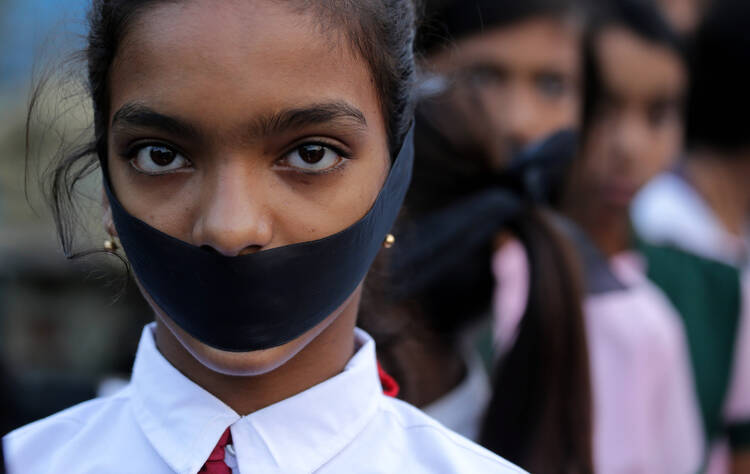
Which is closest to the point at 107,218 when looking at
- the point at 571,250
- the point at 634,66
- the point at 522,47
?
the point at 571,250

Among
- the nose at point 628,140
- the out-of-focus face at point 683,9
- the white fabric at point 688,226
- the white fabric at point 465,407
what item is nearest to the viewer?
the white fabric at point 465,407

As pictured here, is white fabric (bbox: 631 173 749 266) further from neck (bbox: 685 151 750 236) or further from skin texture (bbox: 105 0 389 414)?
skin texture (bbox: 105 0 389 414)

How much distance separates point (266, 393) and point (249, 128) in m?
0.53

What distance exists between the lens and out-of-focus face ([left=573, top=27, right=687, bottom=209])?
12.4 feet

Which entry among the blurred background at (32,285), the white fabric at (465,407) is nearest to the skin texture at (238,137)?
the white fabric at (465,407)

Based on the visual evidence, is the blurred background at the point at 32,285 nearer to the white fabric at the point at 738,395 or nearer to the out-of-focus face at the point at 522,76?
the out-of-focus face at the point at 522,76

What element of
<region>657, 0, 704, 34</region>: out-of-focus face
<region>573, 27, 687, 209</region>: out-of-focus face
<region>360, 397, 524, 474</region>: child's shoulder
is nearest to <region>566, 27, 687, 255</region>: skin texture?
<region>573, 27, 687, 209</region>: out-of-focus face

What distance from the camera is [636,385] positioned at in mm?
3195

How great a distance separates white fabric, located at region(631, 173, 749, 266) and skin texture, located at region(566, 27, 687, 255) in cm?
51

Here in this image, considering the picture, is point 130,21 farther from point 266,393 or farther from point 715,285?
point 715,285

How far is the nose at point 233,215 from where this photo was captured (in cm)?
149

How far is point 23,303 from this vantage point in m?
6.64

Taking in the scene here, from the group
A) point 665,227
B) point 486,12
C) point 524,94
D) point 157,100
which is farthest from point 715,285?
point 157,100

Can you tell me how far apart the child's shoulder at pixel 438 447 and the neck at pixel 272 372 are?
18 centimetres
